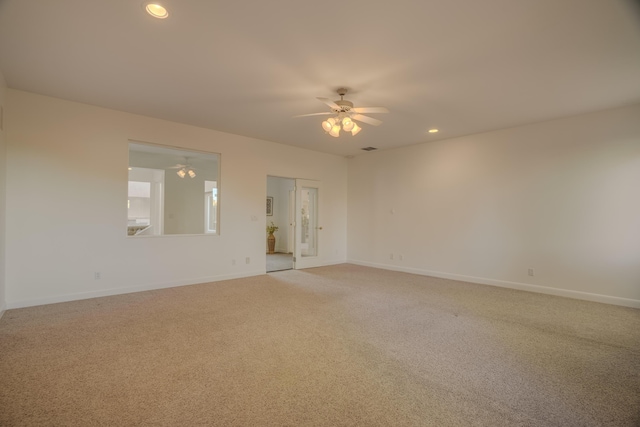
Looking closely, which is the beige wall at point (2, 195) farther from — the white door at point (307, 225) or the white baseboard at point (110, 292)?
the white door at point (307, 225)

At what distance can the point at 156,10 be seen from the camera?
223 cm

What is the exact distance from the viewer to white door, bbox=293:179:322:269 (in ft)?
22.3

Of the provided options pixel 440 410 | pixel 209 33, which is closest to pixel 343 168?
pixel 209 33

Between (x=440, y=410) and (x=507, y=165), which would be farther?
(x=507, y=165)

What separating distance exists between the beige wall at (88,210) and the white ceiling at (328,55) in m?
0.43

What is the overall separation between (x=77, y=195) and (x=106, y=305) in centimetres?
164

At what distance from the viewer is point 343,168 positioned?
25.4 ft

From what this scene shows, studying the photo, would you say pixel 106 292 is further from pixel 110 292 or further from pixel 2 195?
pixel 2 195

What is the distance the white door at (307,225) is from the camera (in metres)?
6.80

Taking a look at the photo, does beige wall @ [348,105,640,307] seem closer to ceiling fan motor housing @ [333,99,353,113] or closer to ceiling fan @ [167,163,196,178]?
ceiling fan motor housing @ [333,99,353,113]

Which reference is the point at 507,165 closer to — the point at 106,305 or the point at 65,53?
the point at 65,53

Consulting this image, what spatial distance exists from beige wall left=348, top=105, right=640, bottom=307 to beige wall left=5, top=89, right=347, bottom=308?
3716 mm

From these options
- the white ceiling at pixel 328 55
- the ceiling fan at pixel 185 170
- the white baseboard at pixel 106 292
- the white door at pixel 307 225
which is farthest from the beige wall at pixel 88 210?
the ceiling fan at pixel 185 170

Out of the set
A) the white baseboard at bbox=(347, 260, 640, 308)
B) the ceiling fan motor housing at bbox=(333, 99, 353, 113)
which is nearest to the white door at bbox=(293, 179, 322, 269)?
→ the white baseboard at bbox=(347, 260, 640, 308)
